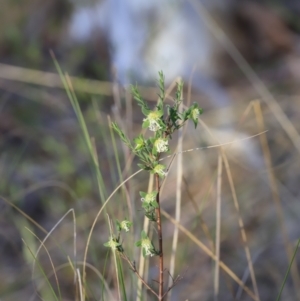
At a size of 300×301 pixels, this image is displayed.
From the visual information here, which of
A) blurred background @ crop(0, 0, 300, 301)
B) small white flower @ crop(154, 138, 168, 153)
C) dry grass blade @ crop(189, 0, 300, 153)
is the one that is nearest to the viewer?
small white flower @ crop(154, 138, 168, 153)

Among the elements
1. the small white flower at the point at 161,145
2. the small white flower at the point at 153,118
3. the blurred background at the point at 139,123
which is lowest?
the blurred background at the point at 139,123

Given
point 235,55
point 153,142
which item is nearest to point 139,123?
point 235,55

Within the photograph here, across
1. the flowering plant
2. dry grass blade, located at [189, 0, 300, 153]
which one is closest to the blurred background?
dry grass blade, located at [189, 0, 300, 153]

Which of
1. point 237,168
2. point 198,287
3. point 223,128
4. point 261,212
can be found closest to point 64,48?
point 223,128

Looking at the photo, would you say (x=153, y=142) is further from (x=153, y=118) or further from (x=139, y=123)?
(x=139, y=123)

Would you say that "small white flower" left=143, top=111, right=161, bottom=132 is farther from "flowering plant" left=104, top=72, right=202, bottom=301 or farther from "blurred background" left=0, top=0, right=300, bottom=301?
"blurred background" left=0, top=0, right=300, bottom=301

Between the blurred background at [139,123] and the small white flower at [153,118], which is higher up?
the small white flower at [153,118]

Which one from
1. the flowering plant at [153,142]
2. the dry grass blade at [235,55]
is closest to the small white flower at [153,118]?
the flowering plant at [153,142]

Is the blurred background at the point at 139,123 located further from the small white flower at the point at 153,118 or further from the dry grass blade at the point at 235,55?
the small white flower at the point at 153,118

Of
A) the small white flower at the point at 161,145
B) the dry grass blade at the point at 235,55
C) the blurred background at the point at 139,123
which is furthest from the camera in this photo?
the dry grass blade at the point at 235,55

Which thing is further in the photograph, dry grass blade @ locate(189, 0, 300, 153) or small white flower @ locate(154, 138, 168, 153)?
dry grass blade @ locate(189, 0, 300, 153)
